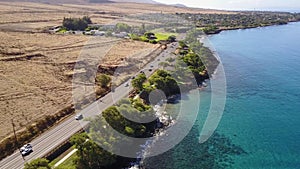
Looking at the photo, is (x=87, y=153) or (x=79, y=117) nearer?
(x=87, y=153)

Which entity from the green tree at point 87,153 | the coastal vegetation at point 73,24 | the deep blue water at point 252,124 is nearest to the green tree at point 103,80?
the deep blue water at point 252,124

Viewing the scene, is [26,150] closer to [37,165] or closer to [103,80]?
[37,165]

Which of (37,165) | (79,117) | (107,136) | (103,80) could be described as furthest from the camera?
(103,80)

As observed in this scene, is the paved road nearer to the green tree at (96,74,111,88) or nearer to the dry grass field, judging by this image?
the green tree at (96,74,111,88)

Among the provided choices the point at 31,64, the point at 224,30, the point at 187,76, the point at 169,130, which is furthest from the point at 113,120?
the point at 224,30

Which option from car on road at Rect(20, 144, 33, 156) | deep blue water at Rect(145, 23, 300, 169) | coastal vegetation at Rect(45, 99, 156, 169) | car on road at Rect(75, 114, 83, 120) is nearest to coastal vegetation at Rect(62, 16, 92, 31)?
deep blue water at Rect(145, 23, 300, 169)

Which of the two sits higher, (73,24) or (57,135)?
(73,24)

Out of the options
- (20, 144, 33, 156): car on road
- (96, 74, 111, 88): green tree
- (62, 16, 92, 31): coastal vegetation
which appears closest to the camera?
(20, 144, 33, 156): car on road

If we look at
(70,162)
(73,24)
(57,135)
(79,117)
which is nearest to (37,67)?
(79,117)

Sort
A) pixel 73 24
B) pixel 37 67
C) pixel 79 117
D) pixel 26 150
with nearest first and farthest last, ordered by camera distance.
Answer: pixel 26 150 < pixel 79 117 < pixel 37 67 < pixel 73 24
